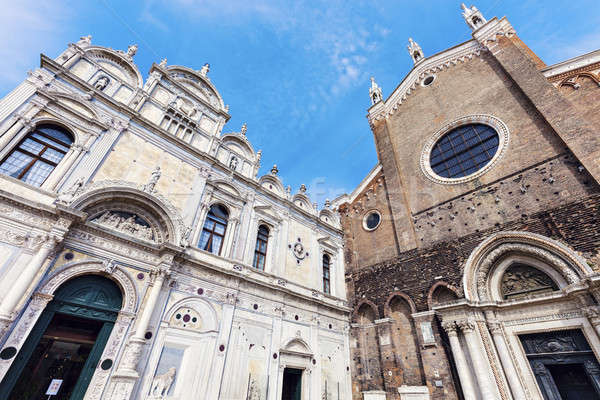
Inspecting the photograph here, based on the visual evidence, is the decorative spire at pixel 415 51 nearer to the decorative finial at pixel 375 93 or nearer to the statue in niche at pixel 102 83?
the decorative finial at pixel 375 93

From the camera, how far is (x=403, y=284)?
11.8 metres

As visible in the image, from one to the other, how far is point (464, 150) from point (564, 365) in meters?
8.69

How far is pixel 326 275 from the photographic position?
1478 centimetres

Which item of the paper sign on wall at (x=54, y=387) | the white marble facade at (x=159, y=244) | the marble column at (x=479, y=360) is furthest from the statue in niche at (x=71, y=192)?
the marble column at (x=479, y=360)

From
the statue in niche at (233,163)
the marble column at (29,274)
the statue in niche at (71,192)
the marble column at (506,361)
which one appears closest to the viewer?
the marble column at (29,274)

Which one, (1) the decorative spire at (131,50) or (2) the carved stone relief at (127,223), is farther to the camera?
(1) the decorative spire at (131,50)

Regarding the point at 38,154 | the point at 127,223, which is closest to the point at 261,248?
the point at 127,223

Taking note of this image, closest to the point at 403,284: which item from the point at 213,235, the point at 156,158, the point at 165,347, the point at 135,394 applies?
the point at 213,235

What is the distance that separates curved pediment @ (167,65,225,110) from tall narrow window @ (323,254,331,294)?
1004cm

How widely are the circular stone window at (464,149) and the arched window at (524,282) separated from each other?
13.7ft

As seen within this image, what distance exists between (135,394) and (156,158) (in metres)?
7.50

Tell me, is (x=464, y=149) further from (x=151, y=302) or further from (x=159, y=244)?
(x=151, y=302)

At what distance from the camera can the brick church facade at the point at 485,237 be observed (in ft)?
26.6

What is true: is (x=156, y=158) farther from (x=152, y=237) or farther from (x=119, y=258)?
(x=119, y=258)
